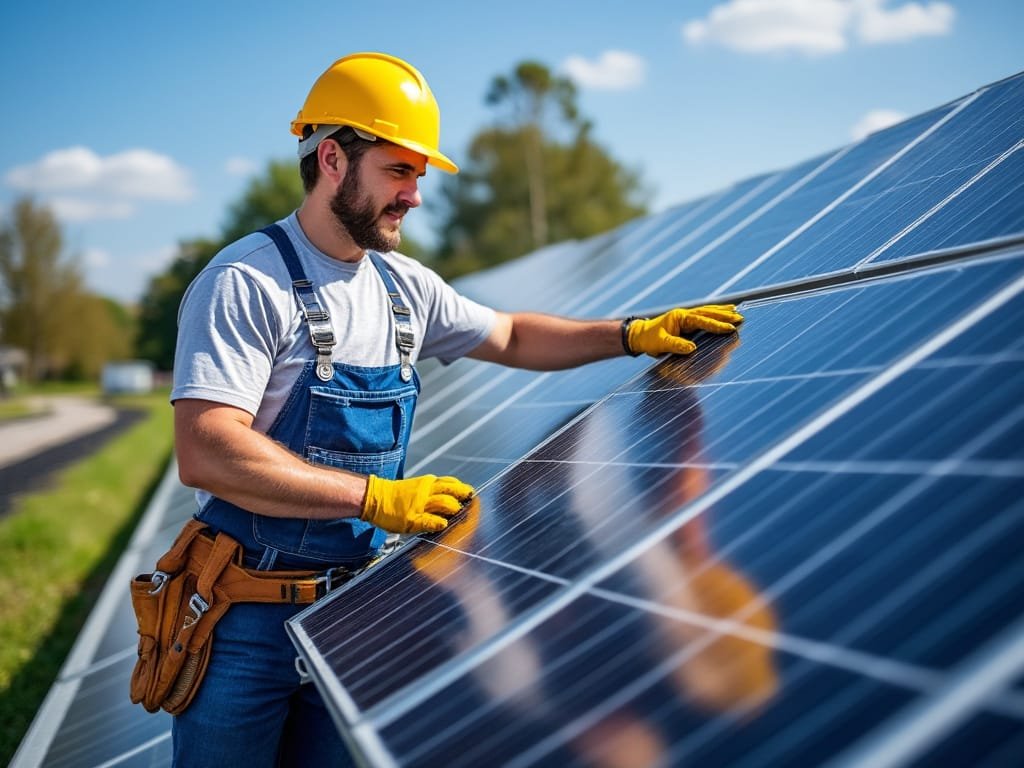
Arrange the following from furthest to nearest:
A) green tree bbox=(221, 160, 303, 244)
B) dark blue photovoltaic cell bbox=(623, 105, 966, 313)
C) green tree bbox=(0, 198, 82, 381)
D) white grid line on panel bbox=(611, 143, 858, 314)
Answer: green tree bbox=(0, 198, 82, 381), green tree bbox=(221, 160, 303, 244), white grid line on panel bbox=(611, 143, 858, 314), dark blue photovoltaic cell bbox=(623, 105, 966, 313)

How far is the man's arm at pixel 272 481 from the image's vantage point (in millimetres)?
3463

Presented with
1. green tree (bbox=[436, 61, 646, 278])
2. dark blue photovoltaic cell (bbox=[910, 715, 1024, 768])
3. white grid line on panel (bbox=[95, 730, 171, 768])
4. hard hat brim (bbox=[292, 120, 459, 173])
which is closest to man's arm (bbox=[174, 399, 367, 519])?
hard hat brim (bbox=[292, 120, 459, 173])

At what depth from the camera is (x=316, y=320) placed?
374cm

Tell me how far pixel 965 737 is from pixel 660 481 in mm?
1469

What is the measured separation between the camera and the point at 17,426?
39.2m

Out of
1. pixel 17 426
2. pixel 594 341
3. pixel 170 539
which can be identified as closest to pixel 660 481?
pixel 594 341

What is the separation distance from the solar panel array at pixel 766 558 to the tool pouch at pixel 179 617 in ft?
1.65

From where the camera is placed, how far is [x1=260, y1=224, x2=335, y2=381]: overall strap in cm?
373

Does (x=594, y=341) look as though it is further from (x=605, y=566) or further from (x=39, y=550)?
(x=39, y=550)

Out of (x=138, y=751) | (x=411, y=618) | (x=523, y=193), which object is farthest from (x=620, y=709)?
(x=523, y=193)

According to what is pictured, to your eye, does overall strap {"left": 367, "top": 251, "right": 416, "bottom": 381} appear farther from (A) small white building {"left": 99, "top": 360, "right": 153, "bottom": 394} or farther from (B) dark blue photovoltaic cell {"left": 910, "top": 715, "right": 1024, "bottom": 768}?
(A) small white building {"left": 99, "top": 360, "right": 153, "bottom": 394}

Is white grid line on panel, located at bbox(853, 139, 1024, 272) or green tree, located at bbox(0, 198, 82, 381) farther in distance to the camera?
green tree, located at bbox(0, 198, 82, 381)

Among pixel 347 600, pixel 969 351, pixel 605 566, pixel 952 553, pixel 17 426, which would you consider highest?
pixel 969 351

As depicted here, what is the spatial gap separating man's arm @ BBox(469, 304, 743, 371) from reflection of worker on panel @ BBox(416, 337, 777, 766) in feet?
2.35
